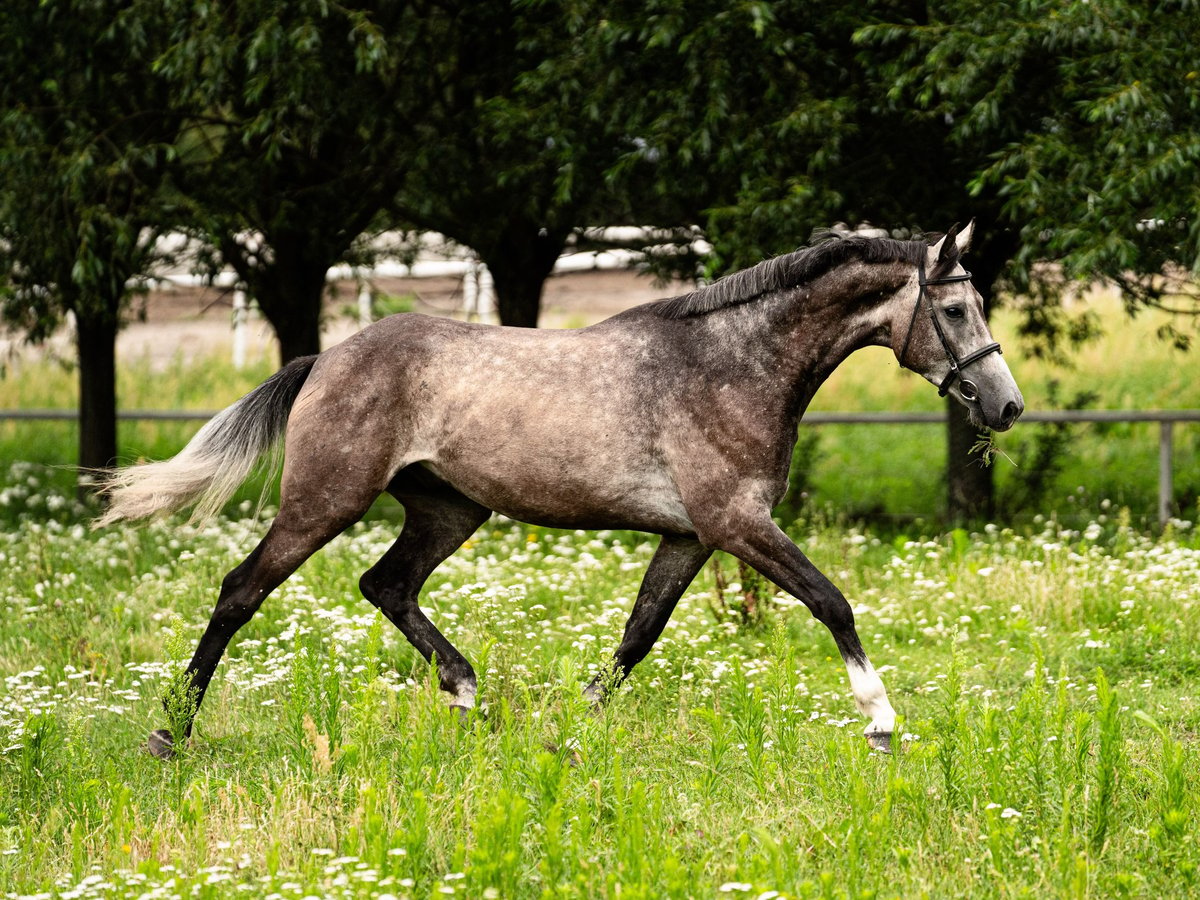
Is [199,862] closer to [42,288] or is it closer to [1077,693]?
[1077,693]

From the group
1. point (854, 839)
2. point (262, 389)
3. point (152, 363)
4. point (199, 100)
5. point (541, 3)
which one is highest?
point (541, 3)

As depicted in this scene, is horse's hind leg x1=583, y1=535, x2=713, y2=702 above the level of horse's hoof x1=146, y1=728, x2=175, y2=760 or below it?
above

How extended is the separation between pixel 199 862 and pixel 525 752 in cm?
105

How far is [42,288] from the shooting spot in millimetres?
11609

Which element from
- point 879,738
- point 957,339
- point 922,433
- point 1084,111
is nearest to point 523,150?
point 1084,111

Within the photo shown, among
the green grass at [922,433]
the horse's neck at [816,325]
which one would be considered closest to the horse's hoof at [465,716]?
the horse's neck at [816,325]

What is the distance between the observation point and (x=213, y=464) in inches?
236

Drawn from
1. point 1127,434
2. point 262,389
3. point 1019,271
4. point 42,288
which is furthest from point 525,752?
point 1127,434

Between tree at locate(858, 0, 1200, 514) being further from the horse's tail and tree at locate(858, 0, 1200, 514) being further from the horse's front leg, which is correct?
the horse's tail

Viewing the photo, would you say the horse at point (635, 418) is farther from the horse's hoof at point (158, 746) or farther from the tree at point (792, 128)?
the tree at point (792, 128)

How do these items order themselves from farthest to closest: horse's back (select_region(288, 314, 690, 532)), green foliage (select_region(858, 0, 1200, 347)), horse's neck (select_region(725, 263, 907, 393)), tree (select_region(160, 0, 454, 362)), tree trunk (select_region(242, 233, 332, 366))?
tree trunk (select_region(242, 233, 332, 366))
tree (select_region(160, 0, 454, 362))
green foliage (select_region(858, 0, 1200, 347))
horse's back (select_region(288, 314, 690, 532))
horse's neck (select_region(725, 263, 907, 393))

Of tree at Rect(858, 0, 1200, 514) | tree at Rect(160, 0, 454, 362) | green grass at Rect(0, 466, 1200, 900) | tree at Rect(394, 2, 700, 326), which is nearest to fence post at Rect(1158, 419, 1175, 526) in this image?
tree at Rect(858, 0, 1200, 514)

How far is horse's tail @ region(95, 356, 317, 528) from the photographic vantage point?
19.7 ft

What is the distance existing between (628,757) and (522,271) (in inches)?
303
